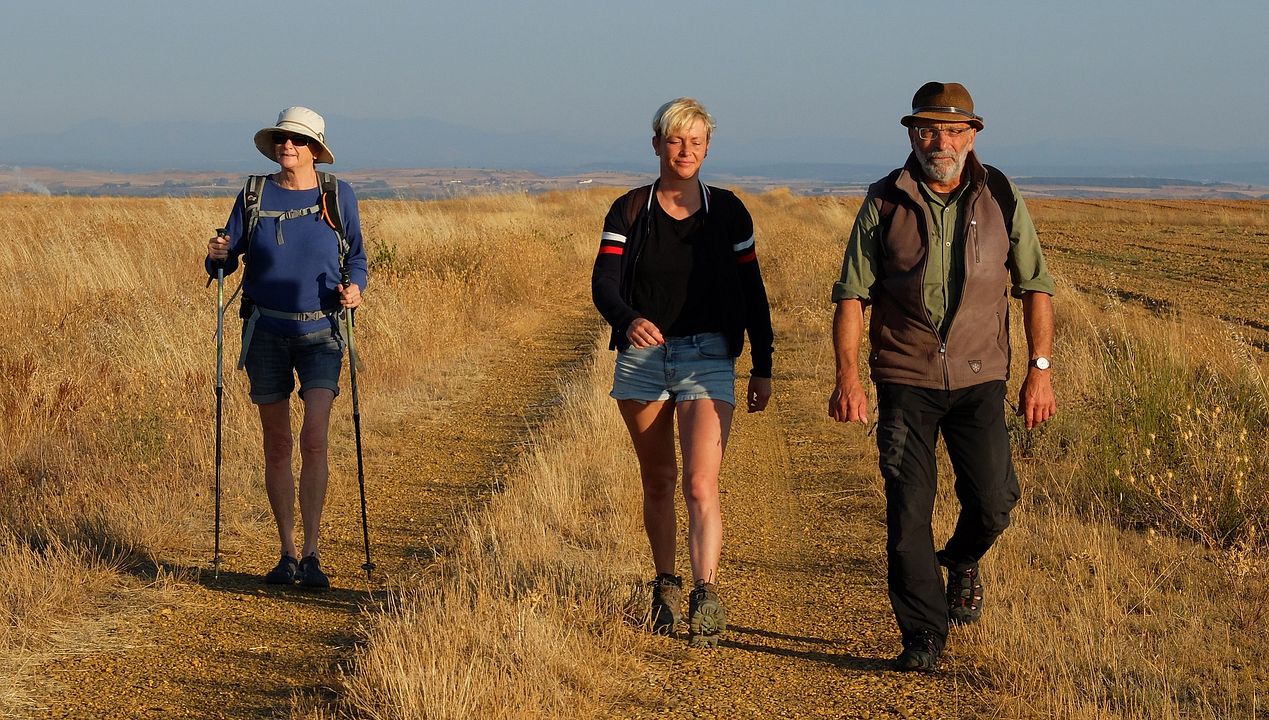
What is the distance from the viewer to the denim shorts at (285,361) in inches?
209

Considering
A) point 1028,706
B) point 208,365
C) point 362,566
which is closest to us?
point 1028,706

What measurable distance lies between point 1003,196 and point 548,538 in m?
2.61

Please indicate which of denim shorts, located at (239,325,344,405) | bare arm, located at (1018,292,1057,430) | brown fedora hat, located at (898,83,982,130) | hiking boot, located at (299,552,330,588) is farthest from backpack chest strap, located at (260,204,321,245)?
bare arm, located at (1018,292,1057,430)

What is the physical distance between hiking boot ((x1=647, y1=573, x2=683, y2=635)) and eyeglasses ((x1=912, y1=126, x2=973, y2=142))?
1902mm

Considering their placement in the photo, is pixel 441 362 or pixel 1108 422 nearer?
pixel 1108 422

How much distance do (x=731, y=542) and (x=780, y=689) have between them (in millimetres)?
1980

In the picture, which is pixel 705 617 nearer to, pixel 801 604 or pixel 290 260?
pixel 801 604

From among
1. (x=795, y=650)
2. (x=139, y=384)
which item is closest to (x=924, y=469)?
(x=795, y=650)

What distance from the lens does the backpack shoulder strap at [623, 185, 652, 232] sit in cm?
438

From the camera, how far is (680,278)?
439cm

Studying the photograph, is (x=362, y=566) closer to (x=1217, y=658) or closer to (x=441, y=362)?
(x=1217, y=658)

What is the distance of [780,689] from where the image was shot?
4.21 meters

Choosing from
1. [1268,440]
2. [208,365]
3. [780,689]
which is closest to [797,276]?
[208,365]

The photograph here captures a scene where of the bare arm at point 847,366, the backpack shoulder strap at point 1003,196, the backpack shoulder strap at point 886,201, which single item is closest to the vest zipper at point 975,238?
the backpack shoulder strap at point 1003,196
